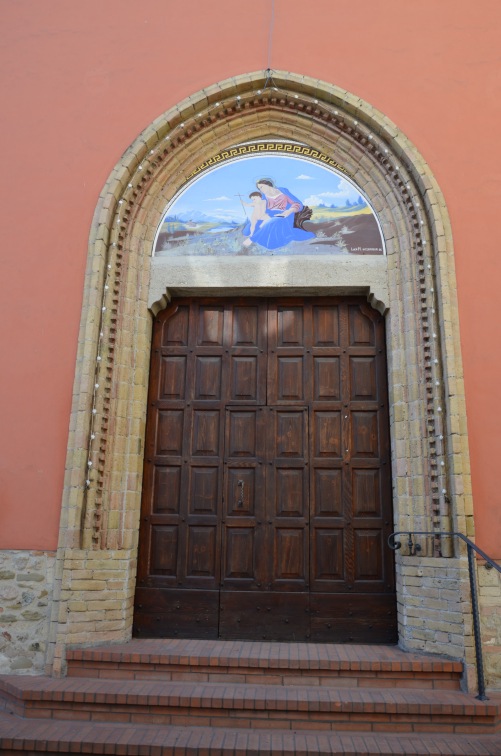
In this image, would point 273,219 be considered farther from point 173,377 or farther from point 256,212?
point 173,377

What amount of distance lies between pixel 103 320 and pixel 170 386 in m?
0.91

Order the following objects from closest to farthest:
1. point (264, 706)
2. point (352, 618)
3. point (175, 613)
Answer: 1. point (264, 706)
2. point (352, 618)
3. point (175, 613)

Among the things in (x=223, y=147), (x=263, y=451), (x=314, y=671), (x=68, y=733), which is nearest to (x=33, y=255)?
(x=223, y=147)

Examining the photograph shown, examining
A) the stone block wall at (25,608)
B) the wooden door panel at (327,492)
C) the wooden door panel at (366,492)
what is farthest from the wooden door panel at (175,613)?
the wooden door panel at (366,492)

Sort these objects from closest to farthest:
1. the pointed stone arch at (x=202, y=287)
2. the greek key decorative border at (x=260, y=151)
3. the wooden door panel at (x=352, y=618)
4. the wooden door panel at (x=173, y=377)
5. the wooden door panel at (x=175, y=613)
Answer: the pointed stone arch at (x=202, y=287), the wooden door panel at (x=352, y=618), the wooden door panel at (x=175, y=613), the wooden door panel at (x=173, y=377), the greek key decorative border at (x=260, y=151)

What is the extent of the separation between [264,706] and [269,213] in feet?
14.6

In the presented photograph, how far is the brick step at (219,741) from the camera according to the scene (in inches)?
149

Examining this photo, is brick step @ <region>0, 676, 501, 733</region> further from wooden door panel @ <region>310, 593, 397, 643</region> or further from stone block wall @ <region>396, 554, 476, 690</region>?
wooden door panel @ <region>310, 593, 397, 643</region>

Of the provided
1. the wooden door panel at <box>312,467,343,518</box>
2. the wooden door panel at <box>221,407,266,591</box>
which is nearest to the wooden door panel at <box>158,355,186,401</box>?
the wooden door panel at <box>221,407,266,591</box>

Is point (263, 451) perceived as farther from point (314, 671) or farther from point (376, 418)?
point (314, 671)

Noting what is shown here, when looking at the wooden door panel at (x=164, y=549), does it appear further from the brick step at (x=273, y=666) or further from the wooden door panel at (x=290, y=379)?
the wooden door panel at (x=290, y=379)

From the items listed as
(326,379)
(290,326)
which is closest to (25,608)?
(326,379)

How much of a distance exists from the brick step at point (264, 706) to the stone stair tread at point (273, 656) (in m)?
0.16

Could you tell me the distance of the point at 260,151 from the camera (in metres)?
6.31
